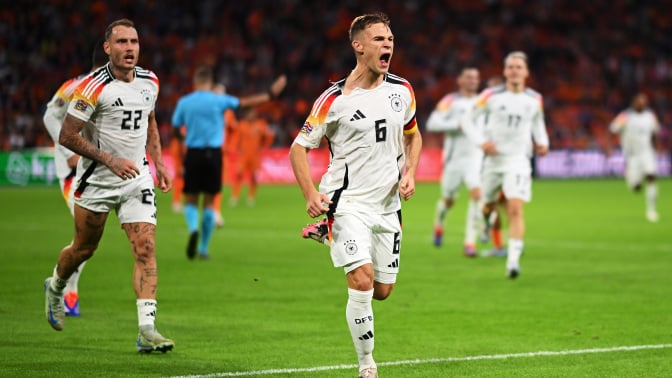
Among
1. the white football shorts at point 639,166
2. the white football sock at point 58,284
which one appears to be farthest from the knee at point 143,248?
the white football shorts at point 639,166

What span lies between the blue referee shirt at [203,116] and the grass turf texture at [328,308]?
68.0 inches

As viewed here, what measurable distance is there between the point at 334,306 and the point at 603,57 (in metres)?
40.1

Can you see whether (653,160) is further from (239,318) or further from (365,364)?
(365,364)

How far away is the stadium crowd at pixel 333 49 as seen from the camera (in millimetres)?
36750

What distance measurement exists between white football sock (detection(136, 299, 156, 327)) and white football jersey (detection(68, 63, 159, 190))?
98 centimetres

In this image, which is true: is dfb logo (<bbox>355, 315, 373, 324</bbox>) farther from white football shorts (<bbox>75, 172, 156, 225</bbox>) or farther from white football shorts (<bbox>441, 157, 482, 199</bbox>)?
white football shorts (<bbox>441, 157, 482, 199</bbox>)

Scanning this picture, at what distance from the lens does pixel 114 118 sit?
8719 millimetres

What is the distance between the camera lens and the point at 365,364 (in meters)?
7.06

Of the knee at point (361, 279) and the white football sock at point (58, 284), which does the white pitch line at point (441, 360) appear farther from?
the white football sock at point (58, 284)

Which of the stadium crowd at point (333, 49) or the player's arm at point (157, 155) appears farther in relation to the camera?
the stadium crowd at point (333, 49)

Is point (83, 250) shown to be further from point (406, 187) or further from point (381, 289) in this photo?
point (406, 187)

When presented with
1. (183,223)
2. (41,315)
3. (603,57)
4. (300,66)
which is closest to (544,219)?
(183,223)

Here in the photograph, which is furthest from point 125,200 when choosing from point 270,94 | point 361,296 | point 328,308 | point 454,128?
point 454,128

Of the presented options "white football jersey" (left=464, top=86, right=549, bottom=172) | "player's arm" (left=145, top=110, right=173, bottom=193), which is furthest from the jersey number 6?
"white football jersey" (left=464, top=86, right=549, bottom=172)
